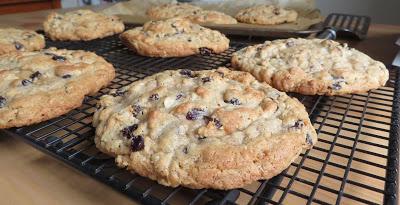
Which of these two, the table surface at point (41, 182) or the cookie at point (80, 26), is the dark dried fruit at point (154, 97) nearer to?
the table surface at point (41, 182)

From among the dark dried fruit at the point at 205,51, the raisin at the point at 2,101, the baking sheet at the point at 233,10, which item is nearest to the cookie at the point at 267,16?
the baking sheet at the point at 233,10

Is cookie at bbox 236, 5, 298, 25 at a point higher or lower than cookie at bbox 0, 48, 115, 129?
lower

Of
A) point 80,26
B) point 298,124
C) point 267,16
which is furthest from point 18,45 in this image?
point 267,16

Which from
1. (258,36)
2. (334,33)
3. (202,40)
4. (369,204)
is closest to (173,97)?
(369,204)

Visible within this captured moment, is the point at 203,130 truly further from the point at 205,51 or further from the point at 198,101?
the point at 205,51

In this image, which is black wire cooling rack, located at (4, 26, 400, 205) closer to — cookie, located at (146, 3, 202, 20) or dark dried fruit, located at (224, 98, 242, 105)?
dark dried fruit, located at (224, 98, 242, 105)

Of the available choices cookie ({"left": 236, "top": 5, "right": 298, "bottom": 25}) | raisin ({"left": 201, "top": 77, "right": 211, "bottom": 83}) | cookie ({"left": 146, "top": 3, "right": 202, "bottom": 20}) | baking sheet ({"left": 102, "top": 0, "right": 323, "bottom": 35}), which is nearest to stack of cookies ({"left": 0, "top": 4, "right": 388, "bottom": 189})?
raisin ({"left": 201, "top": 77, "right": 211, "bottom": 83})

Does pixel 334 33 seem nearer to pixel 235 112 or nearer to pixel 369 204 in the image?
pixel 235 112

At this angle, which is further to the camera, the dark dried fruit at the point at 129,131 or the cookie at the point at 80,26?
the cookie at the point at 80,26
